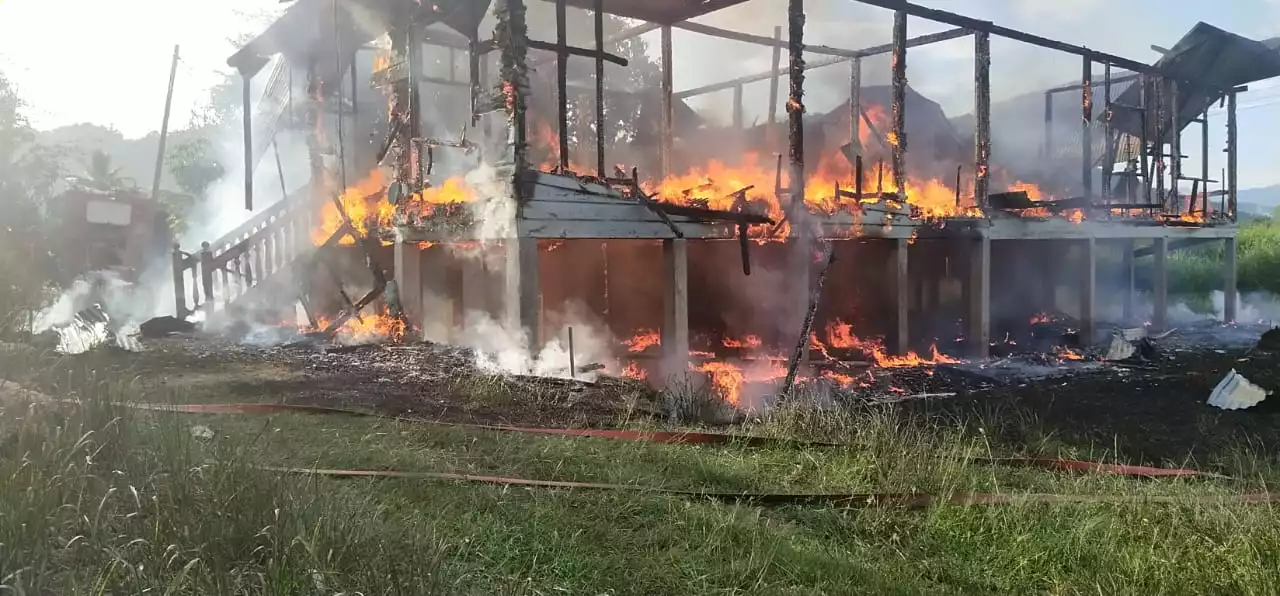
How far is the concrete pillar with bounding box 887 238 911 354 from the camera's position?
1573 centimetres

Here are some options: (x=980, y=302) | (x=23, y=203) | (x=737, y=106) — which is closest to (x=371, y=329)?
(x=980, y=302)

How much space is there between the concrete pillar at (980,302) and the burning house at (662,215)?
0.04 metres

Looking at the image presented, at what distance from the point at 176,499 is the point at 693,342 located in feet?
40.5

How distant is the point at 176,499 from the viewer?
405 centimetres

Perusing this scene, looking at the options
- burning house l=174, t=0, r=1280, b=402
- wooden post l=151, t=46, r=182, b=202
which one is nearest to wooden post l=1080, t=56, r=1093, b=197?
burning house l=174, t=0, r=1280, b=402

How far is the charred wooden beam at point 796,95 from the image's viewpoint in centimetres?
1417

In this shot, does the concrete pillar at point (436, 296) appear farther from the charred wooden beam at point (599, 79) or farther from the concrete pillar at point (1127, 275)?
the concrete pillar at point (1127, 275)

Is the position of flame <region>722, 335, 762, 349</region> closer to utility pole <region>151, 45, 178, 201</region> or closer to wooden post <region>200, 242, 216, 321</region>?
wooden post <region>200, 242, 216, 321</region>

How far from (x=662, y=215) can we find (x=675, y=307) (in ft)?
4.78

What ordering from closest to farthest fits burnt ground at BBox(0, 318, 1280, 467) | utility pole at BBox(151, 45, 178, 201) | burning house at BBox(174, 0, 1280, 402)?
burnt ground at BBox(0, 318, 1280, 467), burning house at BBox(174, 0, 1280, 402), utility pole at BBox(151, 45, 178, 201)

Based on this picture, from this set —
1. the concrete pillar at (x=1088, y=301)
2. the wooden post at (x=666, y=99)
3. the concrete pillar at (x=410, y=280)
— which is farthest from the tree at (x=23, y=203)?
the concrete pillar at (x=1088, y=301)

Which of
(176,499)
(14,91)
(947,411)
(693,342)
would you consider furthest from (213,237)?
(176,499)

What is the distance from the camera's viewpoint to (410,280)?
14.2 meters

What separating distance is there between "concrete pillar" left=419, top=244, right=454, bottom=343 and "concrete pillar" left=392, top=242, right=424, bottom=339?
5.6 inches
